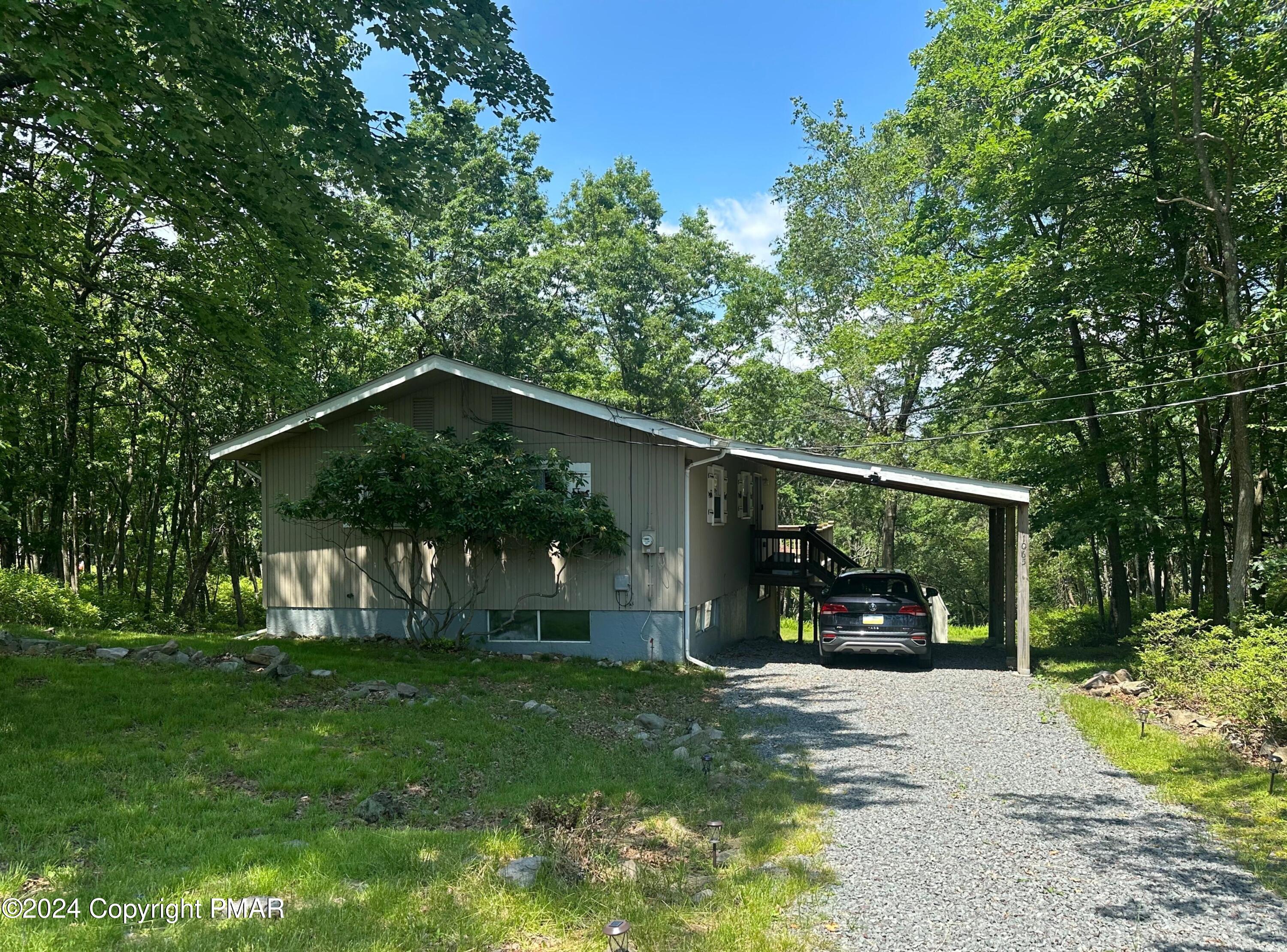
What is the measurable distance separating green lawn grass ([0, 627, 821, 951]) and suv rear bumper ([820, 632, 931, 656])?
13.3 ft

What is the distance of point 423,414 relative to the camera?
14.8 m

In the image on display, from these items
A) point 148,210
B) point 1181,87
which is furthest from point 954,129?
point 148,210

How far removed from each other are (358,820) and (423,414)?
9780 millimetres

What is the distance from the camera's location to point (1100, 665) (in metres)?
14.3

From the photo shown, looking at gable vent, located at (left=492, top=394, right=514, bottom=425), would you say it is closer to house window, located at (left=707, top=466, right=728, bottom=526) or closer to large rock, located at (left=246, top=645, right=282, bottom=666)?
house window, located at (left=707, top=466, right=728, bottom=526)

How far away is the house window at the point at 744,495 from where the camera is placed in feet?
62.3

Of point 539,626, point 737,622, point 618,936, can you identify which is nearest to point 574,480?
point 539,626

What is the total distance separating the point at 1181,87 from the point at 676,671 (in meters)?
12.8

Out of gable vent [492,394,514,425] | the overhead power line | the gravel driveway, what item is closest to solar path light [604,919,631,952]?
the gravel driveway

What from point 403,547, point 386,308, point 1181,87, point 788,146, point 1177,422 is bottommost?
point 403,547

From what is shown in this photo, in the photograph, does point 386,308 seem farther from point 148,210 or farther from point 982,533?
point 982,533

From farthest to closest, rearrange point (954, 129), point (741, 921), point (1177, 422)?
point (954, 129), point (1177, 422), point (741, 921)

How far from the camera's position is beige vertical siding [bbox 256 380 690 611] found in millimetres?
14078

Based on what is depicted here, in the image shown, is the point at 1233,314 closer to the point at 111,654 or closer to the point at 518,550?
the point at 518,550
